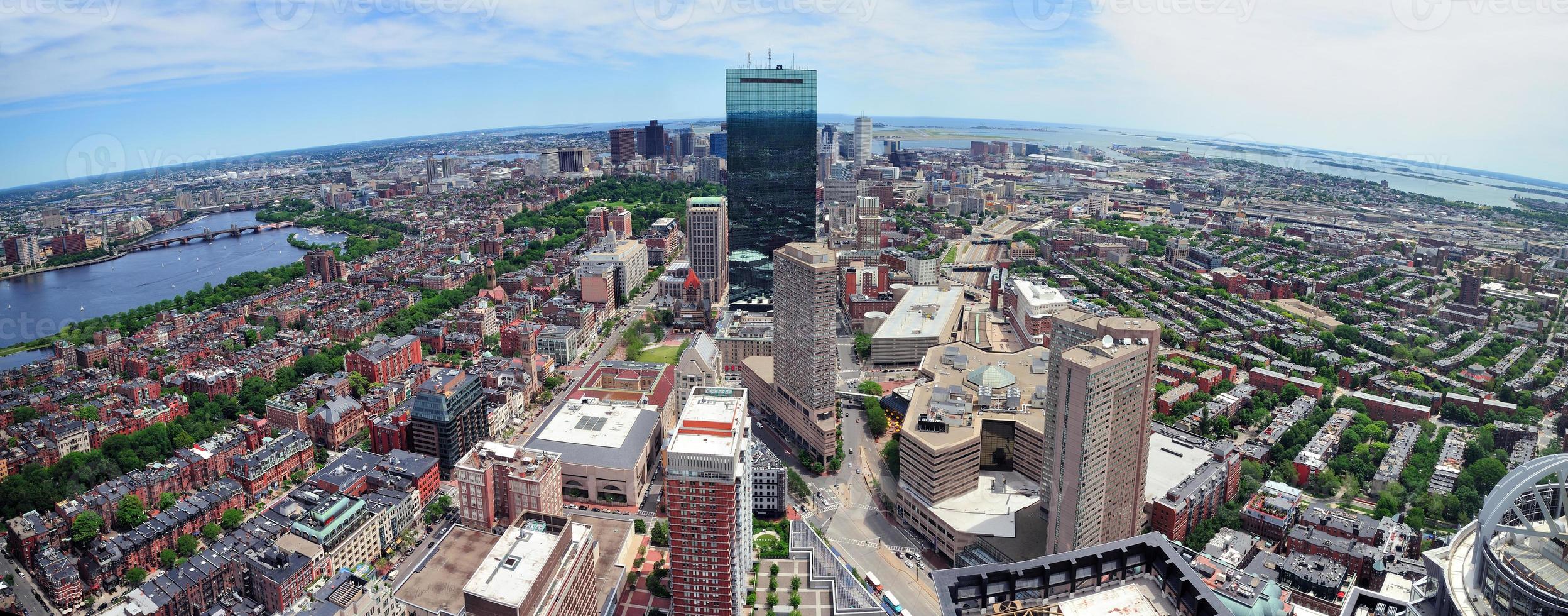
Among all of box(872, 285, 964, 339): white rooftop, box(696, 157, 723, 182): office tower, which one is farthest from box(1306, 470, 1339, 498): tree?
box(696, 157, 723, 182): office tower

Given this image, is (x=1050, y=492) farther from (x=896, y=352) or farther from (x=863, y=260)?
(x=863, y=260)

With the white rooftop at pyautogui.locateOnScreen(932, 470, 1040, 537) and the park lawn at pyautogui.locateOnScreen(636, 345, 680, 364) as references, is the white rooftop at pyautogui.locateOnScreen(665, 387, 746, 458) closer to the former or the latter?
the white rooftop at pyautogui.locateOnScreen(932, 470, 1040, 537)

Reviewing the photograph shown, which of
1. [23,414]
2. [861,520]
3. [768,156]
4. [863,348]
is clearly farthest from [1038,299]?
[23,414]

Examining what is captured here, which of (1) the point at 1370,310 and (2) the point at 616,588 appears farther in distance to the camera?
(1) the point at 1370,310

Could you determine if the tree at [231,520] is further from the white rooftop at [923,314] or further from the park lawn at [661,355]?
the white rooftop at [923,314]

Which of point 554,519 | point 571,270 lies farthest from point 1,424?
point 571,270

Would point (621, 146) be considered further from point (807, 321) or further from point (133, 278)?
point (807, 321)
